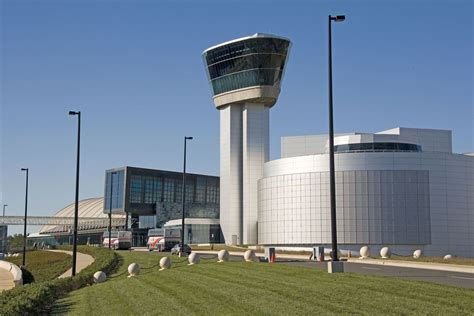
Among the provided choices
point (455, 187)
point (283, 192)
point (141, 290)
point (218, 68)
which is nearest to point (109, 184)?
point (218, 68)

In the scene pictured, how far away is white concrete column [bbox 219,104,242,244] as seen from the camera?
11394 cm

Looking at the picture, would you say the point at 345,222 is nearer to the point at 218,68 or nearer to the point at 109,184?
the point at 218,68

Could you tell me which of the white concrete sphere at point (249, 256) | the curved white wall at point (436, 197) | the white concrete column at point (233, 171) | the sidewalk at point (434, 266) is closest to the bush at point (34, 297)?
the white concrete sphere at point (249, 256)

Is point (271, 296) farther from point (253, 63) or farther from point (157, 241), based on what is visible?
point (253, 63)

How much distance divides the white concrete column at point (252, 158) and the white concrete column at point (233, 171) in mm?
1715

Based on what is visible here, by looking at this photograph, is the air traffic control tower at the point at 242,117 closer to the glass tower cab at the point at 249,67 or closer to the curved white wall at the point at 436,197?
the glass tower cab at the point at 249,67

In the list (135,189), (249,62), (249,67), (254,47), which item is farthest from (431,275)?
(135,189)

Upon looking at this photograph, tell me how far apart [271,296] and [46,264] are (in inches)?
2297

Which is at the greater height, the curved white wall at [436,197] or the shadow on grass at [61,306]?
the curved white wall at [436,197]

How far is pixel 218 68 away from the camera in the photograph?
113 m

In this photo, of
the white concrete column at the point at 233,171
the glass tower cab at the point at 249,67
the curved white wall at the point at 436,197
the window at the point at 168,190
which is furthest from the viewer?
the window at the point at 168,190

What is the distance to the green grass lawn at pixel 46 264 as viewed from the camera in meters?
60.2

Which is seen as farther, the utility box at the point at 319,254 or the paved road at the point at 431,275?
the utility box at the point at 319,254

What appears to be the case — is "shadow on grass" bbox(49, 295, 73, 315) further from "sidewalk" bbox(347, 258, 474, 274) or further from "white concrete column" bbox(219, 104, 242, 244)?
"white concrete column" bbox(219, 104, 242, 244)
